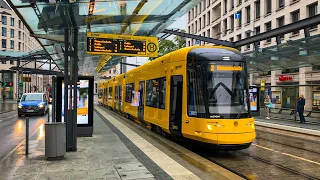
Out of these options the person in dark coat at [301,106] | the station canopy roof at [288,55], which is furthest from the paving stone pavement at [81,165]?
the person in dark coat at [301,106]

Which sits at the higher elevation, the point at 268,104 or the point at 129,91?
the point at 129,91

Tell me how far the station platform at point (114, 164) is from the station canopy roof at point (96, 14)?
3.63 m

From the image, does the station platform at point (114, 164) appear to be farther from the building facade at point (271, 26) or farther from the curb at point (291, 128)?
the building facade at point (271, 26)

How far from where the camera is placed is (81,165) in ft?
23.2

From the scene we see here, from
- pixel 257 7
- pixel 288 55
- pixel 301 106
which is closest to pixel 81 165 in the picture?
pixel 288 55

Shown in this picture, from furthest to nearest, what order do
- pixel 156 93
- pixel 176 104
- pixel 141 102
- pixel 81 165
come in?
pixel 141 102 < pixel 156 93 < pixel 176 104 < pixel 81 165

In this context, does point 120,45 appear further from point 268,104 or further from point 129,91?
point 268,104

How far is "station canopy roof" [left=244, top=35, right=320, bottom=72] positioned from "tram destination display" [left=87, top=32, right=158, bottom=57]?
6.54m

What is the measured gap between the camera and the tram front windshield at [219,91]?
8750mm

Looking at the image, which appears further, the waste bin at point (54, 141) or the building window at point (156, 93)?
the building window at point (156, 93)

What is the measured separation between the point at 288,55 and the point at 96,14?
1165cm

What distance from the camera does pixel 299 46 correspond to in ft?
50.6

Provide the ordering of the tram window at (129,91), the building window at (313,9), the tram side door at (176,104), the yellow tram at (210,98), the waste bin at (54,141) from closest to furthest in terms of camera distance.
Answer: the waste bin at (54,141)
the yellow tram at (210,98)
the tram side door at (176,104)
the tram window at (129,91)
the building window at (313,9)

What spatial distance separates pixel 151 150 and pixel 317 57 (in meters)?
12.4
